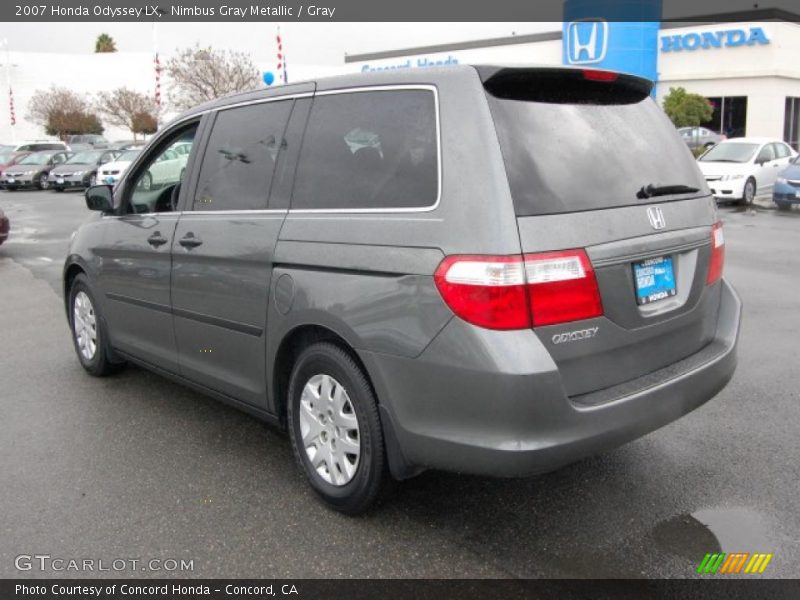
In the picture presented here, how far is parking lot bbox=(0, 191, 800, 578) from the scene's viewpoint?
118 inches

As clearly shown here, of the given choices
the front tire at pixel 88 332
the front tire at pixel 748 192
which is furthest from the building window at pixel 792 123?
the front tire at pixel 88 332

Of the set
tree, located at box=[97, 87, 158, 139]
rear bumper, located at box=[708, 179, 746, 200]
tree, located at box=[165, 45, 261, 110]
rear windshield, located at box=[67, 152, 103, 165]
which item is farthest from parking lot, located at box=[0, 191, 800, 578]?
tree, located at box=[97, 87, 158, 139]

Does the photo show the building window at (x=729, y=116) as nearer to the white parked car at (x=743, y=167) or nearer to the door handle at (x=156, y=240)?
the white parked car at (x=743, y=167)

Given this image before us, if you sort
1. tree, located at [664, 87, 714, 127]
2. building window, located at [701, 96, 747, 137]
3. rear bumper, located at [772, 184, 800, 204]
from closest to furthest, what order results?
rear bumper, located at [772, 184, 800, 204], tree, located at [664, 87, 714, 127], building window, located at [701, 96, 747, 137]

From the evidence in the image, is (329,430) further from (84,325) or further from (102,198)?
(84,325)

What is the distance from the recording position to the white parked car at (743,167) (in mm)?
17703

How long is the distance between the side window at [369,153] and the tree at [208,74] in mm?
36063

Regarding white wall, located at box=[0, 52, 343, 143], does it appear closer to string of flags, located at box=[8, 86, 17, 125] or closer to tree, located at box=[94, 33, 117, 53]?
string of flags, located at box=[8, 86, 17, 125]

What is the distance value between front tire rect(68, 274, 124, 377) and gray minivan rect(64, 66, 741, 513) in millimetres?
1513

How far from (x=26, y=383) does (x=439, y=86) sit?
4.00 metres

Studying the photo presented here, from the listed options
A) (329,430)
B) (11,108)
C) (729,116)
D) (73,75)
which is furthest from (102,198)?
(73,75)

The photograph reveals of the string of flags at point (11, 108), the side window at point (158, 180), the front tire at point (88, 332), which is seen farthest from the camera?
the string of flags at point (11, 108)

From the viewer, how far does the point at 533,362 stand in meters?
2.64

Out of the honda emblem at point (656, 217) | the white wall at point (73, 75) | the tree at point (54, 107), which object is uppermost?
the white wall at point (73, 75)
